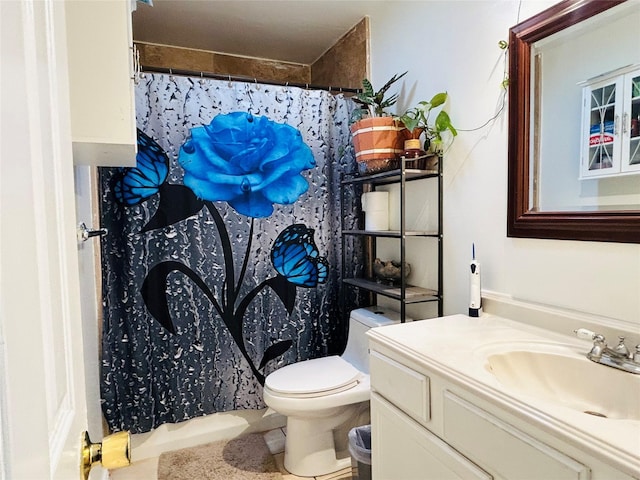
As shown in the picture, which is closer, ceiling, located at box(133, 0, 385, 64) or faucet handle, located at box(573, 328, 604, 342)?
faucet handle, located at box(573, 328, 604, 342)

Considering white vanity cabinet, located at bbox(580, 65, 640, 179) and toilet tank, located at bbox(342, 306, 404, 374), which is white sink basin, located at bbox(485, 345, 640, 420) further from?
toilet tank, located at bbox(342, 306, 404, 374)

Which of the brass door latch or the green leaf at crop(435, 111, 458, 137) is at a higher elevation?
the green leaf at crop(435, 111, 458, 137)

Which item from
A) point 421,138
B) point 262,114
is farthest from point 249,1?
point 421,138

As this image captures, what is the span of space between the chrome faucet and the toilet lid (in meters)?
1.02

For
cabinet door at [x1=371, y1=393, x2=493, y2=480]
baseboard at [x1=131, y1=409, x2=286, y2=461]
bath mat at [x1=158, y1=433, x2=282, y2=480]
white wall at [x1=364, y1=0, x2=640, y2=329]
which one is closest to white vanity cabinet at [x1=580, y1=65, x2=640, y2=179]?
white wall at [x1=364, y1=0, x2=640, y2=329]

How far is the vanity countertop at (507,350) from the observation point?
2.27ft

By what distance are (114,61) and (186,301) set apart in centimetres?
129

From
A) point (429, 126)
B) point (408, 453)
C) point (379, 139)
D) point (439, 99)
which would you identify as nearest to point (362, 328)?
point (408, 453)

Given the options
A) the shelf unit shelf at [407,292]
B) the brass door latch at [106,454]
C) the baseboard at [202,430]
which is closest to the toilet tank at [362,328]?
the shelf unit shelf at [407,292]

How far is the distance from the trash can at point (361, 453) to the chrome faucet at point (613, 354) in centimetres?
97

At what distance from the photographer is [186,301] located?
1.98 meters

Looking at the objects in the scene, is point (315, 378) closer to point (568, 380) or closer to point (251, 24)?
point (568, 380)

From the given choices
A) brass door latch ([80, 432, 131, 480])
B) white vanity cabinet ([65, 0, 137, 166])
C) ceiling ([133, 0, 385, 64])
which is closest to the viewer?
brass door latch ([80, 432, 131, 480])

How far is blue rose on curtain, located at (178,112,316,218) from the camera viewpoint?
198 cm
